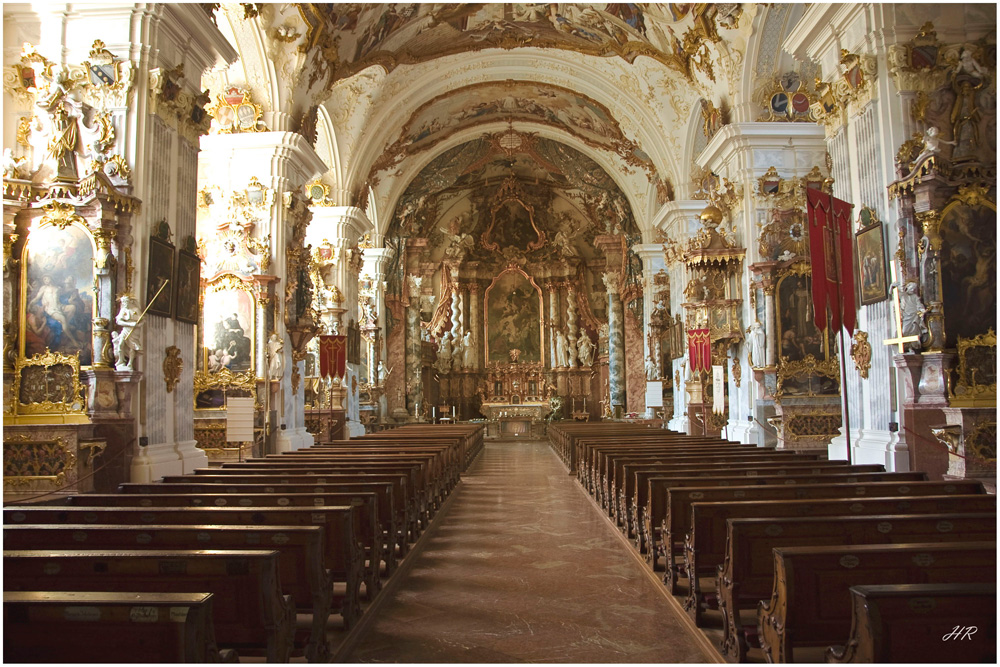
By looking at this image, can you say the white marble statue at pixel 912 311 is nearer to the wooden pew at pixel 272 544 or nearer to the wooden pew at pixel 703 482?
the wooden pew at pixel 703 482

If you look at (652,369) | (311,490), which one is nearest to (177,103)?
(311,490)

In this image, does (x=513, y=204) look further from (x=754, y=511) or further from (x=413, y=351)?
(x=754, y=511)

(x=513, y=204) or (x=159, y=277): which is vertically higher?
(x=513, y=204)

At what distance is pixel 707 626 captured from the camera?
4.31 m

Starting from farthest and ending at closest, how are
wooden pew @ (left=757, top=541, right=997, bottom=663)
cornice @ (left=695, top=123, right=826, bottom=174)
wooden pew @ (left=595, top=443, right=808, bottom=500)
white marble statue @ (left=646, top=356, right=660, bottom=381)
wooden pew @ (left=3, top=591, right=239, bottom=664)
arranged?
white marble statue @ (left=646, top=356, right=660, bottom=381), cornice @ (left=695, top=123, right=826, bottom=174), wooden pew @ (left=595, top=443, right=808, bottom=500), wooden pew @ (left=757, top=541, right=997, bottom=663), wooden pew @ (left=3, top=591, right=239, bottom=664)

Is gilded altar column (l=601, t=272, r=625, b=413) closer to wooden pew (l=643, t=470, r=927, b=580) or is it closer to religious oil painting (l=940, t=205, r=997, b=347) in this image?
religious oil painting (l=940, t=205, r=997, b=347)

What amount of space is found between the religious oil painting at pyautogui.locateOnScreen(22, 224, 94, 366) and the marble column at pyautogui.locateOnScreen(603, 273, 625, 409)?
20053 mm

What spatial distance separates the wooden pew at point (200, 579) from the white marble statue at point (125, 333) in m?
4.26

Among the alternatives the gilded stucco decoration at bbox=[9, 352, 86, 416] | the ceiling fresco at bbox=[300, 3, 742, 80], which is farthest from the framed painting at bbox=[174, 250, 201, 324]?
the ceiling fresco at bbox=[300, 3, 742, 80]

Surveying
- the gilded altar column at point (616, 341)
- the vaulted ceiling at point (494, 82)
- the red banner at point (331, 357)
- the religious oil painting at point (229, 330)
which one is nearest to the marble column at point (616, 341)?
the gilded altar column at point (616, 341)

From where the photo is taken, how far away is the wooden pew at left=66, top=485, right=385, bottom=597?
4.98m

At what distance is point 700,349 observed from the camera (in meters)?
14.3

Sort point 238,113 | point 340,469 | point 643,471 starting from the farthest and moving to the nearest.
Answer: point 238,113, point 340,469, point 643,471

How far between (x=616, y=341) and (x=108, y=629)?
24174 mm
